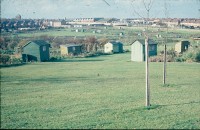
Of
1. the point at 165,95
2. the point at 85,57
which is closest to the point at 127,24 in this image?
the point at 85,57

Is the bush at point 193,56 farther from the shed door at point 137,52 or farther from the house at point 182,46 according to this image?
the house at point 182,46

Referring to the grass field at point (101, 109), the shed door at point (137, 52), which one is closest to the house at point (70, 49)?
the shed door at point (137, 52)

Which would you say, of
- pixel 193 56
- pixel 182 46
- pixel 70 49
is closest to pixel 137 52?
pixel 193 56

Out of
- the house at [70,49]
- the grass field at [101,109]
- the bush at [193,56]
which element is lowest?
the grass field at [101,109]

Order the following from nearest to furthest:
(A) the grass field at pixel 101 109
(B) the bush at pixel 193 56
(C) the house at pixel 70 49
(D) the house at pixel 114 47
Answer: (A) the grass field at pixel 101 109 → (B) the bush at pixel 193 56 → (C) the house at pixel 70 49 → (D) the house at pixel 114 47

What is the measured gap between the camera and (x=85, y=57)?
6050 cm

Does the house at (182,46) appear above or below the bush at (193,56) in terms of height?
above

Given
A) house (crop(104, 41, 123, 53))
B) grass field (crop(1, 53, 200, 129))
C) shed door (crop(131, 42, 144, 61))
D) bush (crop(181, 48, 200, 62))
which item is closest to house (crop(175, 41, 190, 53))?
bush (crop(181, 48, 200, 62))

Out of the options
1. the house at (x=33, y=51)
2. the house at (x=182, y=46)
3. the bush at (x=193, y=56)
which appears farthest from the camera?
the house at (x=182, y=46)

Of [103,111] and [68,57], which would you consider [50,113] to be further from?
[68,57]

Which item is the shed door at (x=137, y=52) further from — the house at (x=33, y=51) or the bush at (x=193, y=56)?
the house at (x=33, y=51)

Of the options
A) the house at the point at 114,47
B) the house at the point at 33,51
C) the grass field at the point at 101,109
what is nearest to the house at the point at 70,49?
the house at the point at 114,47

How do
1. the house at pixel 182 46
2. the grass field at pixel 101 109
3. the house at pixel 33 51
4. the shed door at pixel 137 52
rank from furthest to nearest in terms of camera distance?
the house at pixel 182 46 → the house at pixel 33 51 → the shed door at pixel 137 52 → the grass field at pixel 101 109

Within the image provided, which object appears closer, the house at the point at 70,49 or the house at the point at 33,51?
the house at the point at 33,51
